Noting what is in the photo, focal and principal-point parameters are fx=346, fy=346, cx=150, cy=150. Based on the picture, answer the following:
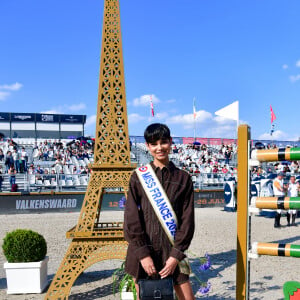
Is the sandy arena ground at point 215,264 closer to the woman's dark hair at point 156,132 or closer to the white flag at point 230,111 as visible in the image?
the white flag at point 230,111

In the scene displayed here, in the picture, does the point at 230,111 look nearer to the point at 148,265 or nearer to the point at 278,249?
the point at 278,249

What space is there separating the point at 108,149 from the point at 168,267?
11.6ft

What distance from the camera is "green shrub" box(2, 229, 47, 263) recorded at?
5586mm

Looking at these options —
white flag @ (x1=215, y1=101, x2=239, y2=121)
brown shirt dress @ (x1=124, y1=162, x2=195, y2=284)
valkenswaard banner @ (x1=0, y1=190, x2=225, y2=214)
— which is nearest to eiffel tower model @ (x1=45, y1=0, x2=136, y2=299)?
white flag @ (x1=215, y1=101, x2=239, y2=121)

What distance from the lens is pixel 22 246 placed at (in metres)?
5.58

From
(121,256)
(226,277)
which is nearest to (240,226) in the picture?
(121,256)

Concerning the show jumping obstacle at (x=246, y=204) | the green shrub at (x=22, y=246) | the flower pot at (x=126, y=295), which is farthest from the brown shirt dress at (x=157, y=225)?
the green shrub at (x=22, y=246)

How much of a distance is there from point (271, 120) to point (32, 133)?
105 feet

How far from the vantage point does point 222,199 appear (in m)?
19.7

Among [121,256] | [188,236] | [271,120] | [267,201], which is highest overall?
[271,120]

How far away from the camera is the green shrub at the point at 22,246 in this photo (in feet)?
18.3

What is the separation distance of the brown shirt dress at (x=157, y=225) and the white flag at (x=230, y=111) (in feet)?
4.94

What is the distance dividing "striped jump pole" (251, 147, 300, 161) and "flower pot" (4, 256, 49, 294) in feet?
14.1

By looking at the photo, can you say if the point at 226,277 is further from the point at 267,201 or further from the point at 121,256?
the point at 267,201
